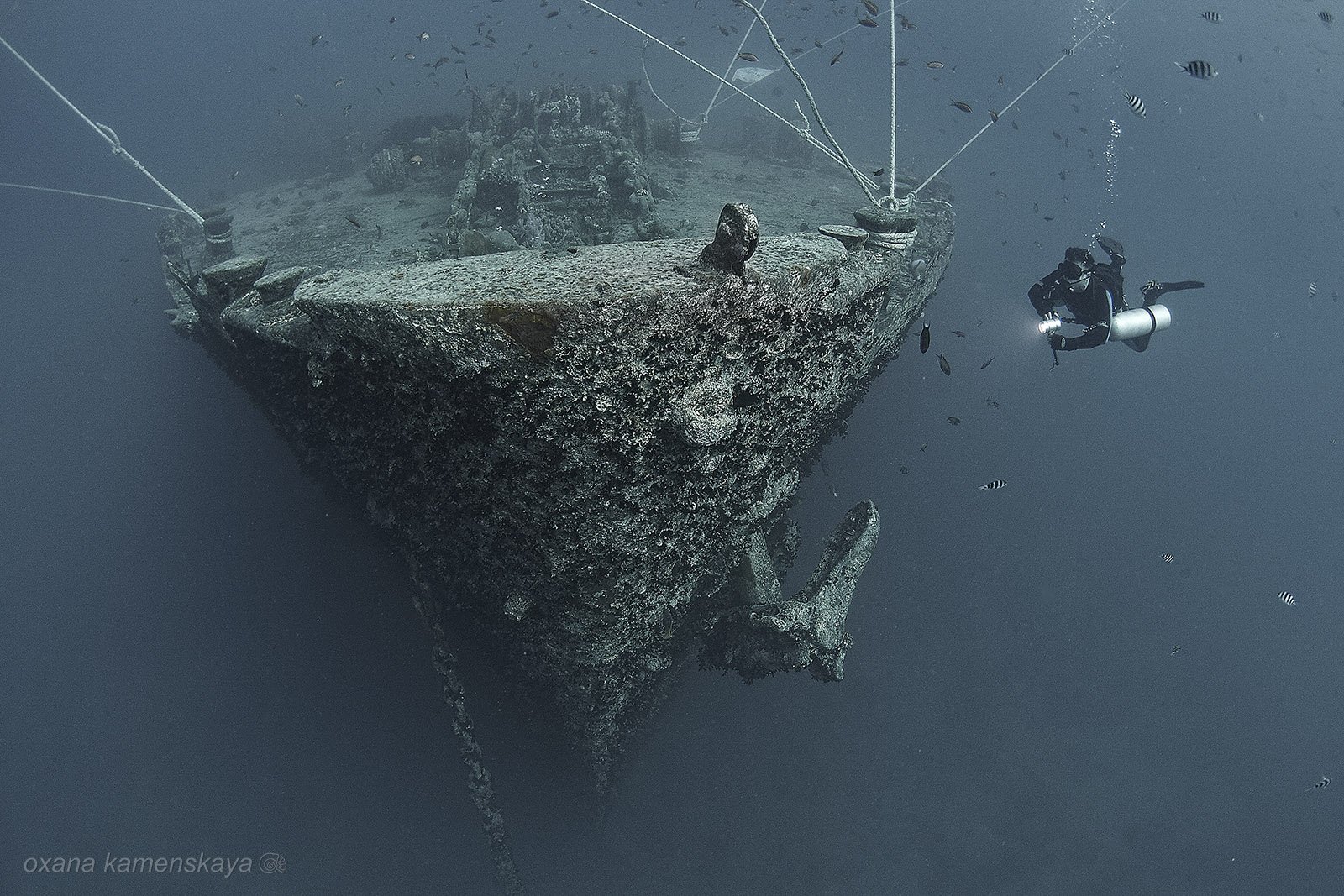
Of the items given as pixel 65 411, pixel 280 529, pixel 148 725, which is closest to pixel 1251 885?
pixel 280 529

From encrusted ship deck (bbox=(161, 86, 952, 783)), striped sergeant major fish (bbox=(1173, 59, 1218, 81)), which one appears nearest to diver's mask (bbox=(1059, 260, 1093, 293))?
striped sergeant major fish (bbox=(1173, 59, 1218, 81))

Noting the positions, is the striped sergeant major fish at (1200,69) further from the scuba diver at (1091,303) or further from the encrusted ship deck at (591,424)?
the encrusted ship deck at (591,424)

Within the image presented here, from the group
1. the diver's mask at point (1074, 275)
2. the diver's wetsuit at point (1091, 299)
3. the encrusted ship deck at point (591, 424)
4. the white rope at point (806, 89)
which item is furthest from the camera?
the diver's wetsuit at point (1091, 299)

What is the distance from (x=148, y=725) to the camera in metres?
9.05

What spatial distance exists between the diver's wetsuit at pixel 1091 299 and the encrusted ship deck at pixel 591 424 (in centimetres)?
472

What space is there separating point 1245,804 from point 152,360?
25.8m

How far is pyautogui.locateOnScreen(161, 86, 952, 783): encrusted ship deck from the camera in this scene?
2576 mm

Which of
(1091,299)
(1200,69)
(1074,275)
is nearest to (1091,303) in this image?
(1091,299)

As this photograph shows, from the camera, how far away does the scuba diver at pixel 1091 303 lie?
27.5 ft

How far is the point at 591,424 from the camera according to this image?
2.72 m

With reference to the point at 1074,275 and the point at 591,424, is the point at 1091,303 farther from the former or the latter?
the point at 591,424

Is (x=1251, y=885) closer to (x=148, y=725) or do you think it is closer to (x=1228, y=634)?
(x=1228, y=634)

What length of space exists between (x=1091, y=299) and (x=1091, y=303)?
8cm

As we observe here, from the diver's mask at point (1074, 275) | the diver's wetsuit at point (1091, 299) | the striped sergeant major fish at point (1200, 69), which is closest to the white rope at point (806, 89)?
the diver's mask at point (1074, 275)
